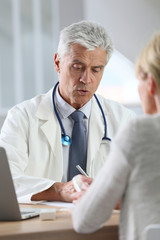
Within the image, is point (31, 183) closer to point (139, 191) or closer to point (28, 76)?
point (139, 191)

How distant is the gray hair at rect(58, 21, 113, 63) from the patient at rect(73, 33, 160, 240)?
1144 mm

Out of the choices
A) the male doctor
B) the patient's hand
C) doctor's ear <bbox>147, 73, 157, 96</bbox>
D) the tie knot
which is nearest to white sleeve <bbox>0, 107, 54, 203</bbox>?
the male doctor

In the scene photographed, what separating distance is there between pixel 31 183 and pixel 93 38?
848 mm

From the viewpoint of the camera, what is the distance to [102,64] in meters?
2.20

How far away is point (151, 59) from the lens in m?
1.02

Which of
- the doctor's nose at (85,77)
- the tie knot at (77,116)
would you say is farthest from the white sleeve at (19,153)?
the doctor's nose at (85,77)

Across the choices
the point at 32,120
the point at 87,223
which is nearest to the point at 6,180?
the point at 87,223

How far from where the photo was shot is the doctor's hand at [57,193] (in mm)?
1646

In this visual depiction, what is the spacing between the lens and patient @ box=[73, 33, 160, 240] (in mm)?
945

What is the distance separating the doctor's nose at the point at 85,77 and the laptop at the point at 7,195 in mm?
972

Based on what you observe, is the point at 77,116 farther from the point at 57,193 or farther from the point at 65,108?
the point at 57,193

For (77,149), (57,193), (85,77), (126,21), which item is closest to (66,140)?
(77,149)

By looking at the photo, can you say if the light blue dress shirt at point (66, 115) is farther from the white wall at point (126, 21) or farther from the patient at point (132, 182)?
the white wall at point (126, 21)

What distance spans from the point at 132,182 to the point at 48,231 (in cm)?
29
